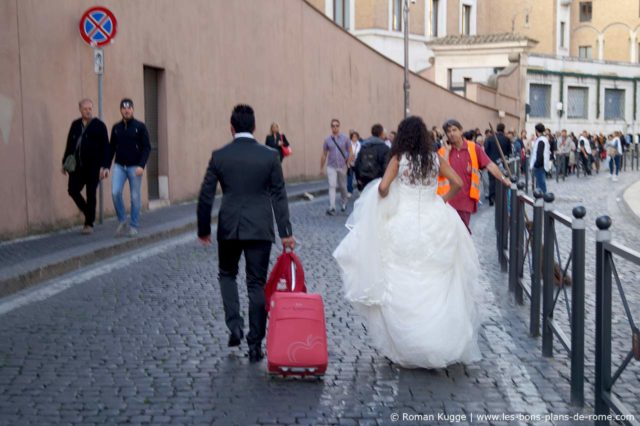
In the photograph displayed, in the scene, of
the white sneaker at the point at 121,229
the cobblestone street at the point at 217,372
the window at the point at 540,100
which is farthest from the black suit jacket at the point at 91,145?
the window at the point at 540,100

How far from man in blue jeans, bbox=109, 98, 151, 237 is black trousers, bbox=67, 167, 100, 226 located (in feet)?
1.15

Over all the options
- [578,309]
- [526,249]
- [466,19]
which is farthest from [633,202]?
[466,19]

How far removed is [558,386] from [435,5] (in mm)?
52733

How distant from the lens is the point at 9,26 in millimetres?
13023

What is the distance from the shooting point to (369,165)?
15000 mm

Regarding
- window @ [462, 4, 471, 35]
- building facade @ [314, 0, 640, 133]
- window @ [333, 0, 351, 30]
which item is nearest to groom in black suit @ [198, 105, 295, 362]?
building facade @ [314, 0, 640, 133]

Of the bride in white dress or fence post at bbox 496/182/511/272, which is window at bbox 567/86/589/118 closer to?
fence post at bbox 496/182/511/272

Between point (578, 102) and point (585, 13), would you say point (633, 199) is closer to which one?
point (578, 102)

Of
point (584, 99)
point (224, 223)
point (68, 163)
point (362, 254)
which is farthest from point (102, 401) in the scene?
point (584, 99)

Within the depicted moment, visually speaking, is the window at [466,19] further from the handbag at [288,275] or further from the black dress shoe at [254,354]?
the black dress shoe at [254,354]

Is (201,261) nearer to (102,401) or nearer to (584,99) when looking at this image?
(102,401)

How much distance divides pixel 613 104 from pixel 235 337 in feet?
181

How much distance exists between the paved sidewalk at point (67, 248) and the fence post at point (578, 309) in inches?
226

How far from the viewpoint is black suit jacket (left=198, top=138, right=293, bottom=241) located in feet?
22.3
